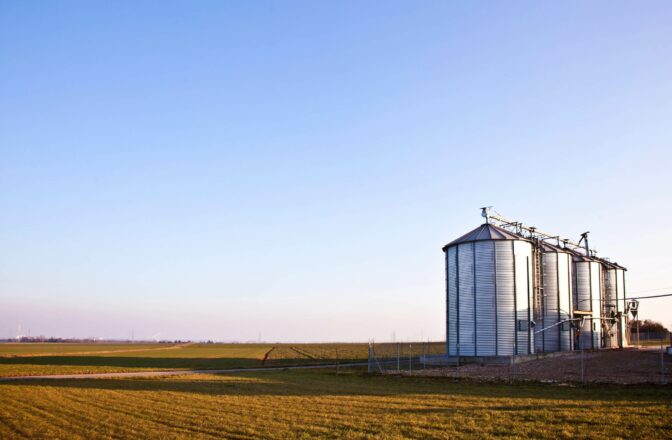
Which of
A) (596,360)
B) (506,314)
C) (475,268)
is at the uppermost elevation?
(475,268)

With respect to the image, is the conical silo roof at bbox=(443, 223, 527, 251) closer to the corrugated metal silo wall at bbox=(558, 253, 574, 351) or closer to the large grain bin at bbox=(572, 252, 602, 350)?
the corrugated metal silo wall at bbox=(558, 253, 574, 351)

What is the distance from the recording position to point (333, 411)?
2391 cm

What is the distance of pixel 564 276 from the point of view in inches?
2324

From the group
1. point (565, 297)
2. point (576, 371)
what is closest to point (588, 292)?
point (565, 297)

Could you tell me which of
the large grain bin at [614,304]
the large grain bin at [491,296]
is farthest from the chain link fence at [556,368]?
the large grain bin at [614,304]

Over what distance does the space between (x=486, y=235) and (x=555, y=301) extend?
11.3m

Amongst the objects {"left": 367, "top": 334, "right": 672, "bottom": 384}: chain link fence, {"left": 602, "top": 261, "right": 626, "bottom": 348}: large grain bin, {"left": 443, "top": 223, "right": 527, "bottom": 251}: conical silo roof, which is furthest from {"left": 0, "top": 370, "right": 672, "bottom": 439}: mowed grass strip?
{"left": 602, "top": 261, "right": 626, "bottom": 348}: large grain bin

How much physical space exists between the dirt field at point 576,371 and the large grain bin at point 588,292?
38.1ft

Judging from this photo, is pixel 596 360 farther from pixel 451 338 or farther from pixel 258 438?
pixel 258 438

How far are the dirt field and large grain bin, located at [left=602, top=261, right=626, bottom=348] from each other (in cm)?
1662

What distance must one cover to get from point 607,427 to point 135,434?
14756 mm

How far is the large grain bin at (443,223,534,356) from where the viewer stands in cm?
4972

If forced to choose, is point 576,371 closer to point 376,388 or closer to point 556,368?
point 556,368

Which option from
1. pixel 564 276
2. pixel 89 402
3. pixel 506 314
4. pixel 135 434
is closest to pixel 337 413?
pixel 135 434
